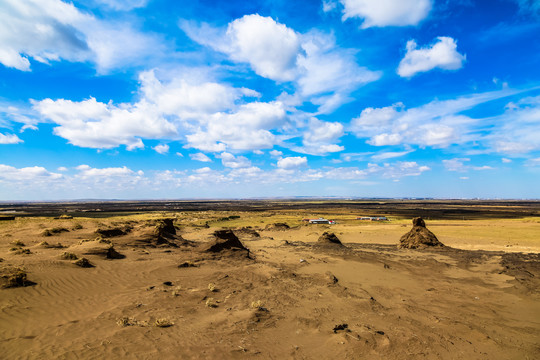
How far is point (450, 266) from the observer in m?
19.7

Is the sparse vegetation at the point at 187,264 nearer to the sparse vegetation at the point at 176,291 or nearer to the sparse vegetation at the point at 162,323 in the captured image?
the sparse vegetation at the point at 176,291

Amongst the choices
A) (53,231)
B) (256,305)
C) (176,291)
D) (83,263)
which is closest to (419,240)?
(256,305)

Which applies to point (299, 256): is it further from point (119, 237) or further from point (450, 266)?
point (119, 237)

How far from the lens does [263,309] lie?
35.8ft

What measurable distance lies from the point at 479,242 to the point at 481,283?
22228 millimetres

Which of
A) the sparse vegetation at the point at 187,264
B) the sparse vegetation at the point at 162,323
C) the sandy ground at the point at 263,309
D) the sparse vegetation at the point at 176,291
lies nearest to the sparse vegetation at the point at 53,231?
the sandy ground at the point at 263,309

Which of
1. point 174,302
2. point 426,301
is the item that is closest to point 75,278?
point 174,302

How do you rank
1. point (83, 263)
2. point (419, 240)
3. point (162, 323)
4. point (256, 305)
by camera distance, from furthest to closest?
A: point (419, 240) < point (83, 263) < point (256, 305) < point (162, 323)

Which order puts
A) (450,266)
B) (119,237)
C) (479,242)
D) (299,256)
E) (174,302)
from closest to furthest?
(174,302) → (450,266) → (299,256) → (119,237) → (479,242)

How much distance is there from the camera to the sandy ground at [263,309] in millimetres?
7916

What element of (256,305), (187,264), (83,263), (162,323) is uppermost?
(83,263)

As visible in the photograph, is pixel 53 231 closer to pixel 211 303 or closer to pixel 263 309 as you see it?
pixel 211 303

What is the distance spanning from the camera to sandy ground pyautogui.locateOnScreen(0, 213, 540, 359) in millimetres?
7916

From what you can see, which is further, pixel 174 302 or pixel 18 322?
pixel 174 302
